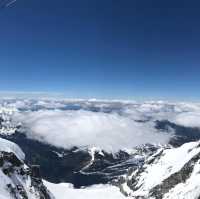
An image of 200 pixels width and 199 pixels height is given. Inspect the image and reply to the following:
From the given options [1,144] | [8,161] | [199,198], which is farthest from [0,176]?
[199,198]

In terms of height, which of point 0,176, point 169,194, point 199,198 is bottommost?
point 169,194

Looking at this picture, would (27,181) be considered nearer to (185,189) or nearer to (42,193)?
(42,193)

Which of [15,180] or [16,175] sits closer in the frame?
[15,180]

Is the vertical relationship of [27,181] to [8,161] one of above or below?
below

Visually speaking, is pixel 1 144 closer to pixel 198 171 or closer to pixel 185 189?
pixel 185 189

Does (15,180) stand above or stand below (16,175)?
below

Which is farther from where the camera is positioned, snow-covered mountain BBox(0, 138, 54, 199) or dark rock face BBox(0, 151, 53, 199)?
dark rock face BBox(0, 151, 53, 199)

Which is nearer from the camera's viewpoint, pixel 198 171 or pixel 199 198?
pixel 199 198

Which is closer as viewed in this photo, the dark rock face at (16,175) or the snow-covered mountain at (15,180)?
the snow-covered mountain at (15,180)

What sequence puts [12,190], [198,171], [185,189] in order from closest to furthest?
[12,190] → [185,189] → [198,171]

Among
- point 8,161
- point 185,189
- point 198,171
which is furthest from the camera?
point 198,171
